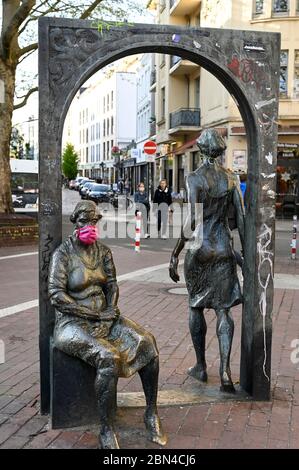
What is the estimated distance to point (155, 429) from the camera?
3.65 m

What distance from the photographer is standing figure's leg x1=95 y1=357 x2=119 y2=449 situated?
345 cm

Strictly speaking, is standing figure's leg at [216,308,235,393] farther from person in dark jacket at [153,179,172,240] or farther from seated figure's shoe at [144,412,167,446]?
person in dark jacket at [153,179,172,240]

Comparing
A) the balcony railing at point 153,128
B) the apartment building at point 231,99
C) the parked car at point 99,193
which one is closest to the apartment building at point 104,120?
the balcony railing at point 153,128

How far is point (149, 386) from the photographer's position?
12.1 feet

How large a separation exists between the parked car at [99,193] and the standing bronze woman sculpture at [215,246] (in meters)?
31.8

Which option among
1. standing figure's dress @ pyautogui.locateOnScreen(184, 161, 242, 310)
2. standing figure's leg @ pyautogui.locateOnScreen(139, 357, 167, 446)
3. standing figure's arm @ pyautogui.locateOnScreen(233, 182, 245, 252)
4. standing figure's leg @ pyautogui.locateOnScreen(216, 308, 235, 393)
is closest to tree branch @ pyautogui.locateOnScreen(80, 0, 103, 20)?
standing figure's dress @ pyautogui.locateOnScreen(184, 161, 242, 310)

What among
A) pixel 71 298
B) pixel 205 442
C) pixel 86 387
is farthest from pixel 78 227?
pixel 205 442

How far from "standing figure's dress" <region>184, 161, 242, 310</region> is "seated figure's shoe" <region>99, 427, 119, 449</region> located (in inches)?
53.2

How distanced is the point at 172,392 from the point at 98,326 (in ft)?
3.43

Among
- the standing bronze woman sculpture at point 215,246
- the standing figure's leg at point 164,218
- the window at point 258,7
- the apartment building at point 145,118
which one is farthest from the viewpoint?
the apartment building at point 145,118

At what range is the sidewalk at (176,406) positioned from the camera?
11.9 ft

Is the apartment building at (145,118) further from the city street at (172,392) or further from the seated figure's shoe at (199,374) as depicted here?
the seated figure's shoe at (199,374)
